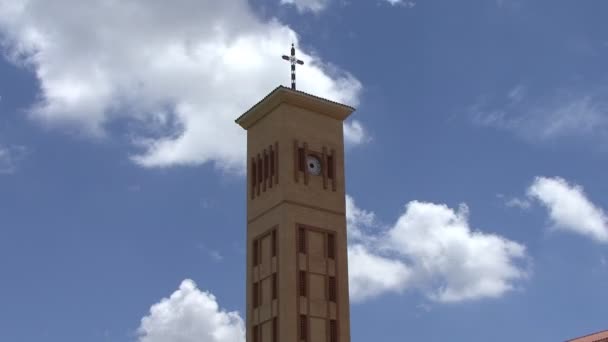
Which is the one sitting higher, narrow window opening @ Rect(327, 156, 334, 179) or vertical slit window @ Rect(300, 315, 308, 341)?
narrow window opening @ Rect(327, 156, 334, 179)

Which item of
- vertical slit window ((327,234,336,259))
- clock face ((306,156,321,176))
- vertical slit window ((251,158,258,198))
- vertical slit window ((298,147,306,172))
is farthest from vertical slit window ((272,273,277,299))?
clock face ((306,156,321,176))

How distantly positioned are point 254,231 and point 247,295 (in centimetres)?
417

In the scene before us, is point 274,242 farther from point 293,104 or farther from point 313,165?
point 293,104

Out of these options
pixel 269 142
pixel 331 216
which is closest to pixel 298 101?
pixel 269 142

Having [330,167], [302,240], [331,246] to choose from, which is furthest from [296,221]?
[330,167]

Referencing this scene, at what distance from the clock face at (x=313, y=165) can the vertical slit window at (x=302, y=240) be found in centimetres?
439

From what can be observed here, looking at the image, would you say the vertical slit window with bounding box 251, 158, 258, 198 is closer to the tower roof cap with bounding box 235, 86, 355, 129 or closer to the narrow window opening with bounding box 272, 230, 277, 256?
the tower roof cap with bounding box 235, 86, 355, 129

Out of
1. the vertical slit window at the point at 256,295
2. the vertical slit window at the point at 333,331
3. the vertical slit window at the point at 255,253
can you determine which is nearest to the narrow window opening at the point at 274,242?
the vertical slit window at the point at 255,253

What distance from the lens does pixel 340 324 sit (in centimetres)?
5991

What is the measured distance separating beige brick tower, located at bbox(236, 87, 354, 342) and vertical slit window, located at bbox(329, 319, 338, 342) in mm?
62

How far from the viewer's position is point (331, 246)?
61.8 m

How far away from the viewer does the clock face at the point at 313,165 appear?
6275 centimetres

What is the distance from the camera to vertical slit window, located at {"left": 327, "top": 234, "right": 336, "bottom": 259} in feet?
202

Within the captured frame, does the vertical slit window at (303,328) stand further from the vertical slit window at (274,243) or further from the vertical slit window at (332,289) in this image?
the vertical slit window at (274,243)
